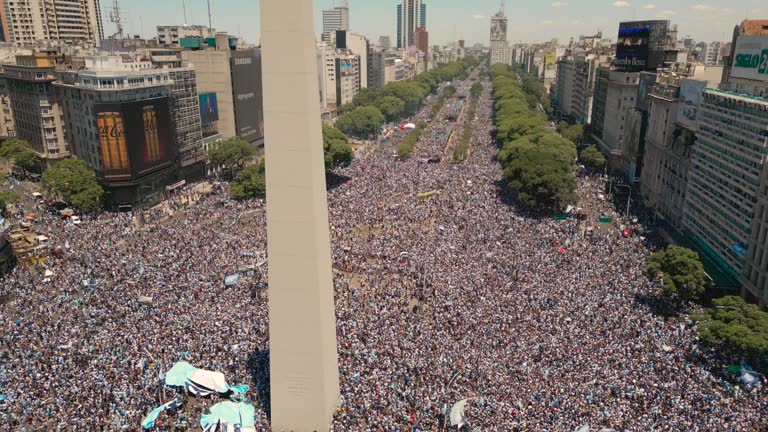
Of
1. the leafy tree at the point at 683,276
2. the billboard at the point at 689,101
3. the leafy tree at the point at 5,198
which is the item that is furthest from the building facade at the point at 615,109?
the leafy tree at the point at 5,198

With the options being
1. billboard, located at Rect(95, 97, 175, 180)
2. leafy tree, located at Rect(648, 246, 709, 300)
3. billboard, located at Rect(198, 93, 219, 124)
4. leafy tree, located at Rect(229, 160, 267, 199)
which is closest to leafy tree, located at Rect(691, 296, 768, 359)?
leafy tree, located at Rect(648, 246, 709, 300)

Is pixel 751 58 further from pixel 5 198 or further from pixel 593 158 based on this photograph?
pixel 5 198

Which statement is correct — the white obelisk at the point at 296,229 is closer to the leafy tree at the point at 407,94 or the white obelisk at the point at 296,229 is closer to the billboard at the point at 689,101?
the billboard at the point at 689,101

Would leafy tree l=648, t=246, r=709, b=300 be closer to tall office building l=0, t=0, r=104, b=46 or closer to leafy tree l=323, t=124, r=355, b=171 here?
leafy tree l=323, t=124, r=355, b=171

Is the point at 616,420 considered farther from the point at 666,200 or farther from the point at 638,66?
the point at 638,66

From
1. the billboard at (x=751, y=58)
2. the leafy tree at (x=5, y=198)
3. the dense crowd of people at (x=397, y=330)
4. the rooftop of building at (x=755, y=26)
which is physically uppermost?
the rooftop of building at (x=755, y=26)
